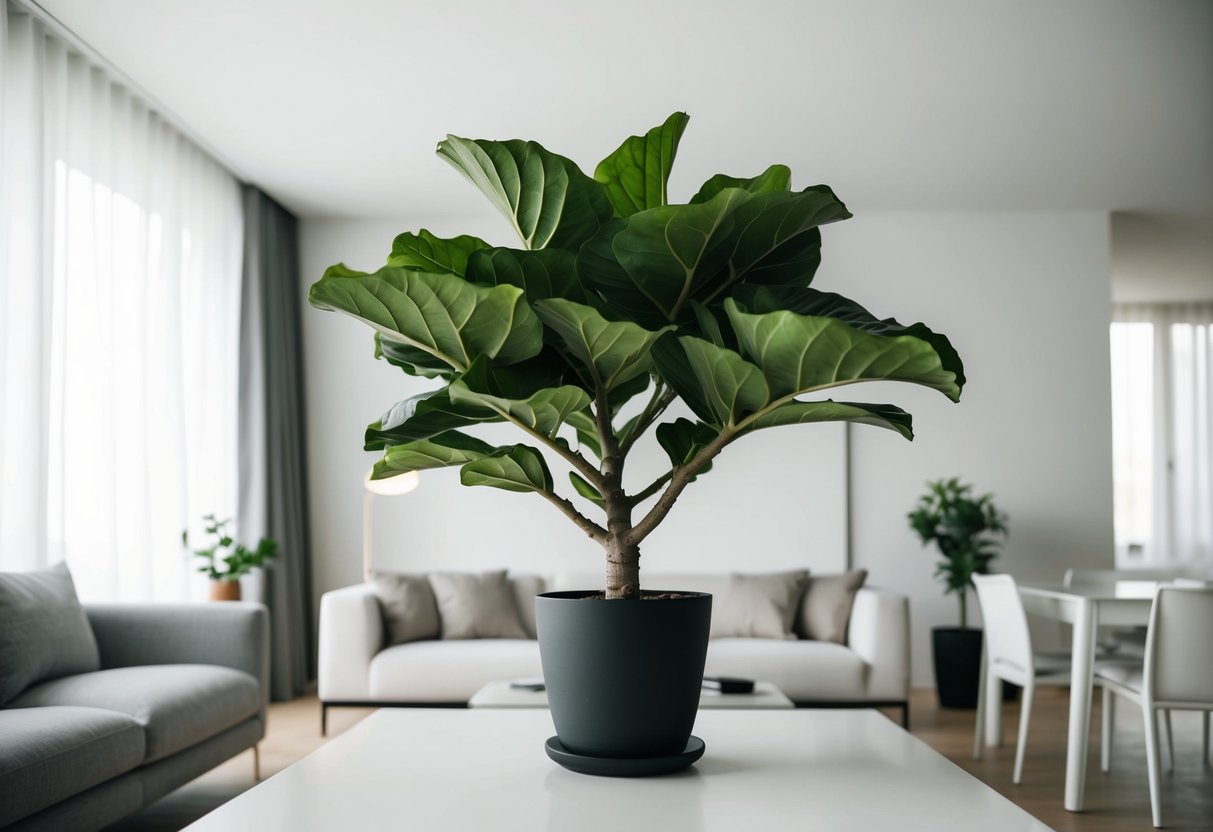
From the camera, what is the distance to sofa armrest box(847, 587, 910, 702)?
15.2 ft

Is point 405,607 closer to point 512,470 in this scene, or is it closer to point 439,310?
point 512,470

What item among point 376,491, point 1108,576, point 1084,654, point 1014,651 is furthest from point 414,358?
point 376,491

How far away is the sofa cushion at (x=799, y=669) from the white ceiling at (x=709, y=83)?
96.8 inches

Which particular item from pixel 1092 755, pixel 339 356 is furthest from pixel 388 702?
pixel 1092 755

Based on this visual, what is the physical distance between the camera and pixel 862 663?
4.65 m

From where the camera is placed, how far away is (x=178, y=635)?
149 inches

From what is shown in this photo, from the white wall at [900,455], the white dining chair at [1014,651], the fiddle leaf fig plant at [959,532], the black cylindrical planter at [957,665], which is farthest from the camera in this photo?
the white wall at [900,455]

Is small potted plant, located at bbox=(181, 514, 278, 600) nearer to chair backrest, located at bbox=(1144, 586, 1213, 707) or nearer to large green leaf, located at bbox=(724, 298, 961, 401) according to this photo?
chair backrest, located at bbox=(1144, 586, 1213, 707)

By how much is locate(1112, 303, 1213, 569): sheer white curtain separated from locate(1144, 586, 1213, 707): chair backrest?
6053mm

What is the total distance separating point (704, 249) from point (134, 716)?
2.70 metres

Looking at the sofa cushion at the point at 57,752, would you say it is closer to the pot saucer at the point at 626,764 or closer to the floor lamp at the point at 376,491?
the floor lamp at the point at 376,491

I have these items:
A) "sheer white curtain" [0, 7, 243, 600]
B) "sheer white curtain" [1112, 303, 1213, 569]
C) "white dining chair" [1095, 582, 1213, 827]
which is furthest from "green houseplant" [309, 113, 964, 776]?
"sheer white curtain" [1112, 303, 1213, 569]

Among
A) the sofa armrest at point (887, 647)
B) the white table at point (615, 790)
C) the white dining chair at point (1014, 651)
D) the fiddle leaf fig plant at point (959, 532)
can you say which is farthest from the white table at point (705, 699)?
the fiddle leaf fig plant at point (959, 532)

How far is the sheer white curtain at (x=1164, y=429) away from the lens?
8930mm
